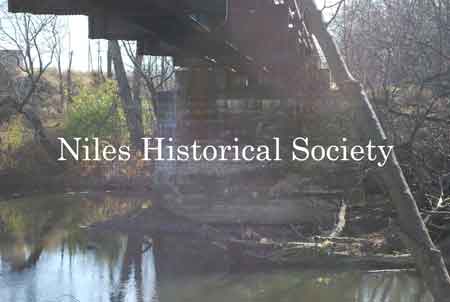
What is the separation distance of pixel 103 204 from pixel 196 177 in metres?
4.03

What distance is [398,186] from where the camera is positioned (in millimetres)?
2494

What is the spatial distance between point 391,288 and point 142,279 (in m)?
3.38

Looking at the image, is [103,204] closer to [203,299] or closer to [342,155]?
[342,155]

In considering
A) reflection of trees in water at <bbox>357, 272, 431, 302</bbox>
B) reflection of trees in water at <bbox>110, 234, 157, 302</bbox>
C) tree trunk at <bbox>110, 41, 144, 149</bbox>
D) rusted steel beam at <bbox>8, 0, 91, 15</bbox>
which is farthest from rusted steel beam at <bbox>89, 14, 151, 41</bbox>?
tree trunk at <bbox>110, 41, 144, 149</bbox>

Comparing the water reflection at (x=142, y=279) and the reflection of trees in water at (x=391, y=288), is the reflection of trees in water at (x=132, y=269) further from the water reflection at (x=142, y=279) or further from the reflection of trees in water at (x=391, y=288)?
the reflection of trees in water at (x=391, y=288)

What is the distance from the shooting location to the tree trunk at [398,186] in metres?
2.47

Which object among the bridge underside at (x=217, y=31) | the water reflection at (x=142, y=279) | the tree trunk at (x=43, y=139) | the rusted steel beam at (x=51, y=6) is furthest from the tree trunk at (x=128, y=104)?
the rusted steel beam at (x=51, y=6)

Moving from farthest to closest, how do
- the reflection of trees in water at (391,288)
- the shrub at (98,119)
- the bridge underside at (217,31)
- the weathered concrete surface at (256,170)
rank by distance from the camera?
the shrub at (98,119) < the weathered concrete surface at (256,170) < the reflection of trees in water at (391,288) < the bridge underside at (217,31)

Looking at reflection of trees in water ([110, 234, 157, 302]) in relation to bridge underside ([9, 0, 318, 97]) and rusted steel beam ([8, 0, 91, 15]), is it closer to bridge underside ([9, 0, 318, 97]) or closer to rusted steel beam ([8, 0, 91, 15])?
bridge underside ([9, 0, 318, 97])

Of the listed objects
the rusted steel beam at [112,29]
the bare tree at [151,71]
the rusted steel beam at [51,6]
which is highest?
the bare tree at [151,71]

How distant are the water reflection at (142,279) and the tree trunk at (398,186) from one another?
546cm

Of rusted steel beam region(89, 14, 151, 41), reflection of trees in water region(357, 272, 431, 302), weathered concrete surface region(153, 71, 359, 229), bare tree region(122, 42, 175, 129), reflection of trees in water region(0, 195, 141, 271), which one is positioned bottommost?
reflection of trees in water region(357, 272, 431, 302)

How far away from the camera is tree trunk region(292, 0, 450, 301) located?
247 cm

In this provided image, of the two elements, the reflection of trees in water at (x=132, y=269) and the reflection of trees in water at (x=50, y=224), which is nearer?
the reflection of trees in water at (x=132, y=269)
